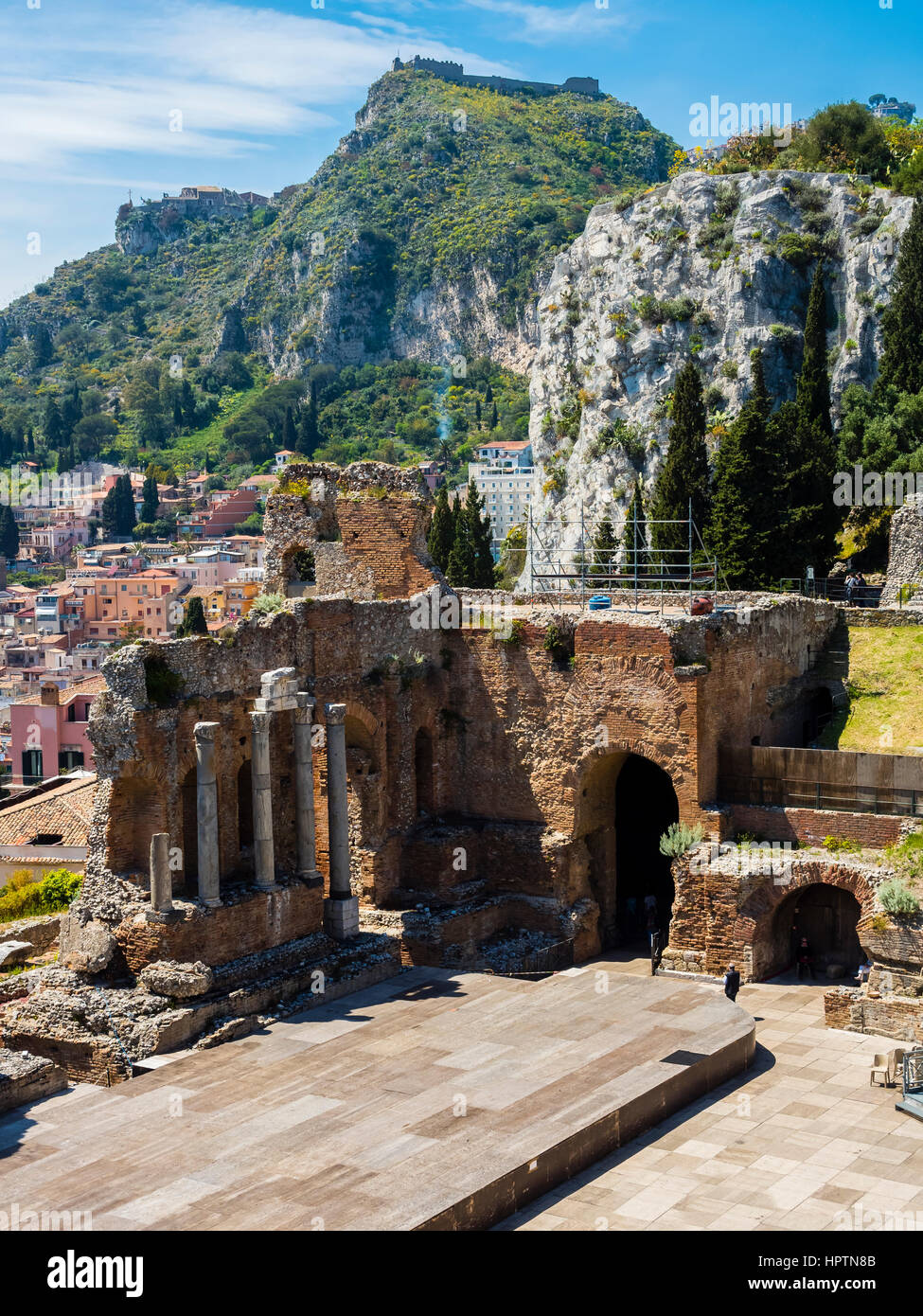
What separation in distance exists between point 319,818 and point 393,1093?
28.2 ft

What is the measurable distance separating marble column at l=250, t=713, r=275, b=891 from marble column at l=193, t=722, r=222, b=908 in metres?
1.23

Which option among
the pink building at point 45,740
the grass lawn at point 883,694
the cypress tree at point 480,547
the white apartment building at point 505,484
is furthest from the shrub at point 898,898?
the white apartment building at point 505,484

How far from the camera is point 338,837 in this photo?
2759cm

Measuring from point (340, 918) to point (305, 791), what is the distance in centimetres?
239

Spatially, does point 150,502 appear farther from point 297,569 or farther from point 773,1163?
point 773,1163

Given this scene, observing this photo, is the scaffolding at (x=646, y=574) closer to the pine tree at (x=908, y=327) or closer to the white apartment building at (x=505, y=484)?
the pine tree at (x=908, y=327)

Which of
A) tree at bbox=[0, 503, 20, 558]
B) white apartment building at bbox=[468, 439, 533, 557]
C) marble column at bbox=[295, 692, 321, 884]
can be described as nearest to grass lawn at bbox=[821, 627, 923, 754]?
marble column at bbox=[295, 692, 321, 884]

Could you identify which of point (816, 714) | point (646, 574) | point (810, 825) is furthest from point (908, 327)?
point (810, 825)

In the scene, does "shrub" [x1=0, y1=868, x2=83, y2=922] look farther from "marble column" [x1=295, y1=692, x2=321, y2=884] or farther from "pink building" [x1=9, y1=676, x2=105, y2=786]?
"pink building" [x1=9, y1=676, x2=105, y2=786]

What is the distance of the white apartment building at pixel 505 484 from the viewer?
504 feet

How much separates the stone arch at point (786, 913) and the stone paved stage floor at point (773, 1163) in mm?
3185

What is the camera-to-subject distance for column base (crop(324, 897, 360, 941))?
2758 centimetres

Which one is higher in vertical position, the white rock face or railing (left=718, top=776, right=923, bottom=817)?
the white rock face
